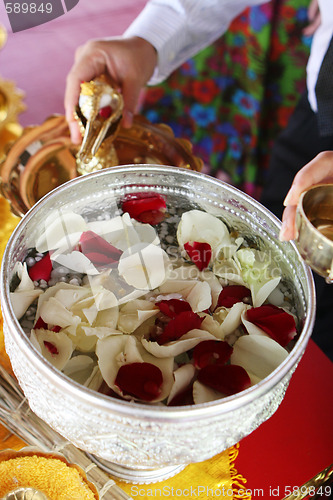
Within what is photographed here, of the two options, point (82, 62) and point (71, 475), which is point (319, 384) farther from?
point (82, 62)

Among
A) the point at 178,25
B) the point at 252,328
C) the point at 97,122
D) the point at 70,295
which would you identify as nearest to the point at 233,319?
the point at 252,328

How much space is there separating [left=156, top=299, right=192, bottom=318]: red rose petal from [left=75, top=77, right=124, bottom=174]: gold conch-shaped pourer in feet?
1.04

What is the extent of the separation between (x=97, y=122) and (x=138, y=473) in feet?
1.36

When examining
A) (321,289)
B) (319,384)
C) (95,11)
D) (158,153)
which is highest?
(95,11)

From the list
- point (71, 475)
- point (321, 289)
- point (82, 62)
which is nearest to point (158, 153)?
point (82, 62)

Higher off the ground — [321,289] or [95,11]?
[95,11]

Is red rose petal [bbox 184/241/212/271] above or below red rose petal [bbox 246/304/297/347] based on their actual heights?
above

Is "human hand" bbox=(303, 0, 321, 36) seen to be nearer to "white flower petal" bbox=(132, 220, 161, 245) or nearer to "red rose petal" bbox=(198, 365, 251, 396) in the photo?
"white flower petal" bbox=(132, 220, 161, 245)

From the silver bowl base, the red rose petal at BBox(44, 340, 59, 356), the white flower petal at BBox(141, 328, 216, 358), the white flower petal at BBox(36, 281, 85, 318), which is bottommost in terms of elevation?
the silver bowl base

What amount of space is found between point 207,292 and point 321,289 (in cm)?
49

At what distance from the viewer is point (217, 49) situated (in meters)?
1.25

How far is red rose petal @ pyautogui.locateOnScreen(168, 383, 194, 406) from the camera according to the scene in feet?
1.01

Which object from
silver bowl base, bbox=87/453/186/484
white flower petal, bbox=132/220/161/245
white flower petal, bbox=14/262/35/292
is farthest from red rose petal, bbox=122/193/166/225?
silver bowl base, bbox=87/453/186/484

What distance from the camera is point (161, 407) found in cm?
27
